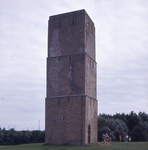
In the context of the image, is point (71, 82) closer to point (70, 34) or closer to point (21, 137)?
point (70, 34)

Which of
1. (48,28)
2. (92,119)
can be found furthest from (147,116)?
(48,28)

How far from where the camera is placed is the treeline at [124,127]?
170ft

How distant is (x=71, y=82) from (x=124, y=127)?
3108 cm

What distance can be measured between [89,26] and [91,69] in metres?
6.03

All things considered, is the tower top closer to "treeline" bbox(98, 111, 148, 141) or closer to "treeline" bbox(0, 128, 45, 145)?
"treeline" bbox(98, 111, 148, 141)

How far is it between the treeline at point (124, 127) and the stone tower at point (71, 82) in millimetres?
20494

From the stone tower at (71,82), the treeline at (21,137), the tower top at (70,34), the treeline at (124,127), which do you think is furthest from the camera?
the treeline at (21,137)

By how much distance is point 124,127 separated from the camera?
184 ft

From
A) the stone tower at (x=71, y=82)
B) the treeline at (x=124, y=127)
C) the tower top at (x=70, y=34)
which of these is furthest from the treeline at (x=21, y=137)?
the tower top at (x=70, y=34)

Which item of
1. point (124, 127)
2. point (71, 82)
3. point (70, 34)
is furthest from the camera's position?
point (124, 127)

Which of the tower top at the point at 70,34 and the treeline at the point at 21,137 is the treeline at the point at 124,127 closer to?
the treeline at the point at 21,137

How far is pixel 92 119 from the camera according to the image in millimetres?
31000

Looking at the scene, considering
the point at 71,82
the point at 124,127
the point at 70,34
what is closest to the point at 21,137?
the point at 124,127

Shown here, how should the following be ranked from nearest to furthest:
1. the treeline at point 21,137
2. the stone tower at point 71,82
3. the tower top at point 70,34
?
the stone tower at point 71,82 → the tower top at point 70,34 → the treeline at point 21,137
